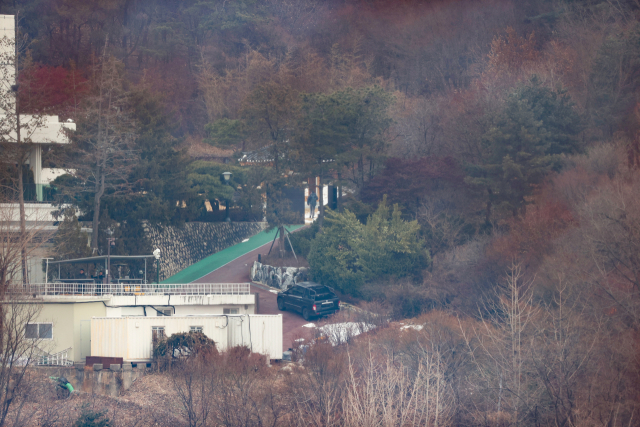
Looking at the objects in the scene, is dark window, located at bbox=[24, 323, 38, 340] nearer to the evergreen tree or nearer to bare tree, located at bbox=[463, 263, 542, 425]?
bare tree, located at bbox=[463, 263, 542, 425]

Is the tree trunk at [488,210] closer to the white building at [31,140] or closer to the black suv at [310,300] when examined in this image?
the black suv at [310,300]

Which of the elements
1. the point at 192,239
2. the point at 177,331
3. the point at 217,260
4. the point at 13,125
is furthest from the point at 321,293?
the point at 13,125

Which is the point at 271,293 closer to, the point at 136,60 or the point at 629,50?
the point at 629,50

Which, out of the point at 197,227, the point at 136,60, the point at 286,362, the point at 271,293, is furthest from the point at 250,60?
the point at 286,362

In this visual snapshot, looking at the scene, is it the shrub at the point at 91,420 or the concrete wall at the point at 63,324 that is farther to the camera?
the concrete wall at the point at 63,324

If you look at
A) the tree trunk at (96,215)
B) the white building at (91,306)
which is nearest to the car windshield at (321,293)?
the white building at (91,306)

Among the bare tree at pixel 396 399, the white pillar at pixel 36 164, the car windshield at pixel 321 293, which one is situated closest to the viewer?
the bare tree at pixel 396 399
